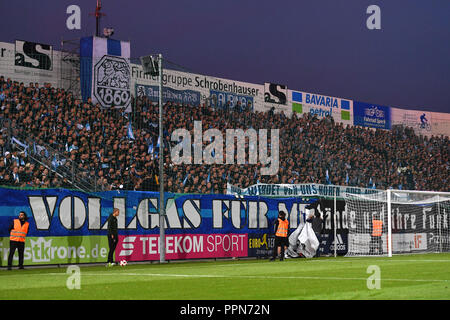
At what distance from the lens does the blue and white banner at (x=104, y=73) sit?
3409 centimetres

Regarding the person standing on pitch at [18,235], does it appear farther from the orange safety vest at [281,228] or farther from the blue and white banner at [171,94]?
the blue and white banner at [171,94]

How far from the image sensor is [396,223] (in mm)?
31578

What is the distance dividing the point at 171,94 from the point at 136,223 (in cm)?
1741

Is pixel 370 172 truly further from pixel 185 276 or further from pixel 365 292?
pixel 365 292

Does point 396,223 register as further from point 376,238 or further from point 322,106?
point 322,106

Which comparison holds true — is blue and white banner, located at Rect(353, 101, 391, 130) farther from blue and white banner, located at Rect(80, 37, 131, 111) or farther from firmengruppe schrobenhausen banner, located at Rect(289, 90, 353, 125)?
blue and white banner, located at Rect(80, 37, 131, 111)

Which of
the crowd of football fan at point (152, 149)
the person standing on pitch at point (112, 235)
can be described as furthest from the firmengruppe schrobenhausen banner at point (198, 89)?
the person standing on pitch at point (112, 235)

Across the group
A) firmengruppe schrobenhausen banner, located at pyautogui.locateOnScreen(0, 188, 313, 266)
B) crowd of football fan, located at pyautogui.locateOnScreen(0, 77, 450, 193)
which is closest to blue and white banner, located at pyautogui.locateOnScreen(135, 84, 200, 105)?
crowd of football fan, located at pyautogui.locateOnScreen(0, 77, 450, 193)

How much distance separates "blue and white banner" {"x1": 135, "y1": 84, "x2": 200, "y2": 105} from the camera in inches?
1500

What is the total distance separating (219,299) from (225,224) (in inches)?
639

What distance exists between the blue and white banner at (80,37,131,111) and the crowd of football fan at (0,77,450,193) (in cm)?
116

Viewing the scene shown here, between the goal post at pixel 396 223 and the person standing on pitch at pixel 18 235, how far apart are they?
1544 centimetres

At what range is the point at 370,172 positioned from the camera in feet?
149
